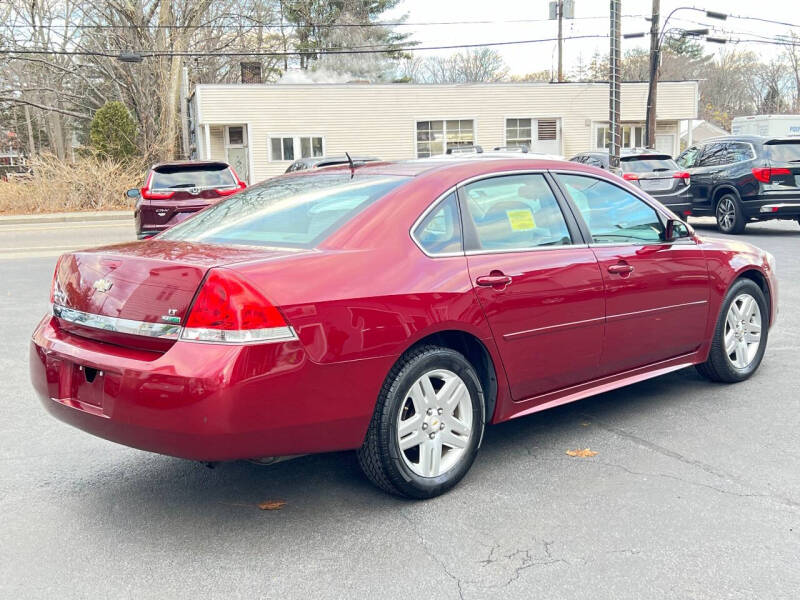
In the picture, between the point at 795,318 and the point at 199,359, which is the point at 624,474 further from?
the point at 795,318

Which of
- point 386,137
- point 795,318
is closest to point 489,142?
point 386,137

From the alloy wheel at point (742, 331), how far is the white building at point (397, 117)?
1092 inches

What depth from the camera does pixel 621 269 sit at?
452 cm

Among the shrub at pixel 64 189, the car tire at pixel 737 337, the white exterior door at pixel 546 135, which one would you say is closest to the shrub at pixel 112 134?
the shrub at pixel 64 189

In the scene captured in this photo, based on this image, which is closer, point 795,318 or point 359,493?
point 359,493

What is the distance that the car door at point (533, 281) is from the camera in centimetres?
396

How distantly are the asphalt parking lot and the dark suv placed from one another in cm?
1057

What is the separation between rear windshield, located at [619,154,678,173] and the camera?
53.8 ft

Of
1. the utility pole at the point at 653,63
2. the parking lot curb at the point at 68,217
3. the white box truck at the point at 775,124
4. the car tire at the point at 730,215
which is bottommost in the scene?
the parking lot curb at the point at 68,217

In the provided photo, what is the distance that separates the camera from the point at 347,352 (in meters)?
3.33

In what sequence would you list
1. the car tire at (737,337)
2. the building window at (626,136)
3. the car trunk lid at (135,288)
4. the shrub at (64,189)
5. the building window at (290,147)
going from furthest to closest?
the building window at (626,136), the building window at (290,147), the shrub at (64,189), the car tire at (737,337), the car trunk lid at (135,288)

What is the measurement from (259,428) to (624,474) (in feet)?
6.17

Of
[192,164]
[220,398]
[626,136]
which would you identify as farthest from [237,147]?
[220,398]

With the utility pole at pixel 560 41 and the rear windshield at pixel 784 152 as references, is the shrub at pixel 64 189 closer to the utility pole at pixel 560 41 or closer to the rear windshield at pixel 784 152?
the rear windshield at pixel 784 152
